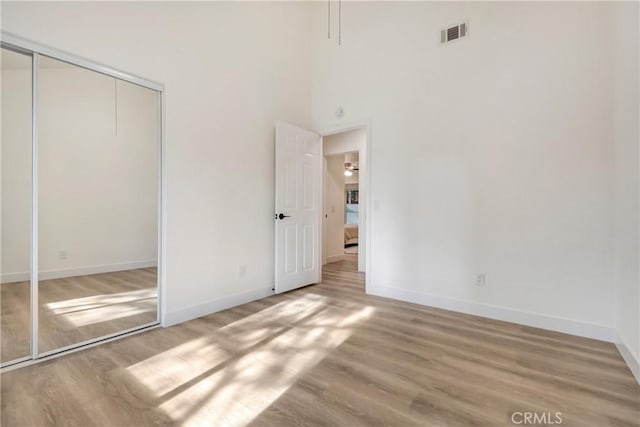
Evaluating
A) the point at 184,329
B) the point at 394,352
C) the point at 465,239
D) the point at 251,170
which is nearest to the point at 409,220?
the point at 465,239

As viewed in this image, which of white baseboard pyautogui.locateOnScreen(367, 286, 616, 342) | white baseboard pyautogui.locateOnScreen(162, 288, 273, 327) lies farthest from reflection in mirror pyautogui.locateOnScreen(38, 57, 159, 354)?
white baseboard pyautogui.locateOnScreen(367, 286, 616, 342)

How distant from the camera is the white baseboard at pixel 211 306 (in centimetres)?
280

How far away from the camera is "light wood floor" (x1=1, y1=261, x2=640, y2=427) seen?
61.6 inches

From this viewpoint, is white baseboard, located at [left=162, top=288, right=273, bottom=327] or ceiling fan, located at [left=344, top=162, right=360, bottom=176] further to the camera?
ceiling fan, located at [left=344, top=162, right=360, bottom=176]

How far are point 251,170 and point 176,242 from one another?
4.07 ft

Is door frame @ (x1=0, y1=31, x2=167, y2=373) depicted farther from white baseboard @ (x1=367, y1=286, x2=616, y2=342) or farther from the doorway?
the doorway

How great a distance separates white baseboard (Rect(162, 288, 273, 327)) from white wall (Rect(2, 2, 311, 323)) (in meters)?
0.01

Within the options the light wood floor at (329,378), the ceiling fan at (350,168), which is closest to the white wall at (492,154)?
the light wood floor at (329,378)

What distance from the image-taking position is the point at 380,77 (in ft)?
12.3

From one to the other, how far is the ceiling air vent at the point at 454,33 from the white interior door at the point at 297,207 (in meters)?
1.98

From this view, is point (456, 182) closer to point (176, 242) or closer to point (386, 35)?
point (386, 35)

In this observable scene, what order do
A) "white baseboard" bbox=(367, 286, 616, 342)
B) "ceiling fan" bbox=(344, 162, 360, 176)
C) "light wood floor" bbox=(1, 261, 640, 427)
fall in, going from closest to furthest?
"light wood floor" bbox=(1, 261, 640, 427) < "white baseboard" bbox=(367, 286, 616, 342) < "ceiling fan" bbox=(344, 162, 360, 176)

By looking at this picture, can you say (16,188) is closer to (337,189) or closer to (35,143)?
(35,143)

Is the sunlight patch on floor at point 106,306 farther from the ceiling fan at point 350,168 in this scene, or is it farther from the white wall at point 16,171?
the ceiling fan at point 350,168
